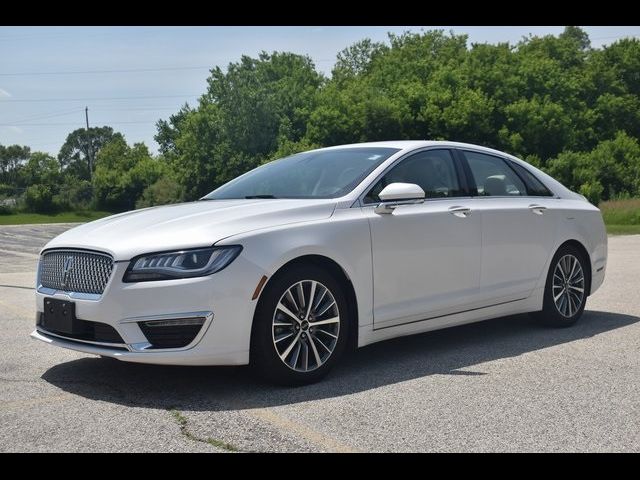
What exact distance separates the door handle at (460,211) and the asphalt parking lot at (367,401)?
1.06 m

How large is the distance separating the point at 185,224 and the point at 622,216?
25.6 m

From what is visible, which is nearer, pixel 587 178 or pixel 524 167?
pixel 524 167

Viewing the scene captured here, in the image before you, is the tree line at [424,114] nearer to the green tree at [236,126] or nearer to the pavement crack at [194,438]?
the green tree at [236,126]

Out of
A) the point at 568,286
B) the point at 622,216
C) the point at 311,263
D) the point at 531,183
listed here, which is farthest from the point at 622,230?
the point at 311,263

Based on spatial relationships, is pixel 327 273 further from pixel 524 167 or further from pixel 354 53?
pixel 354 53

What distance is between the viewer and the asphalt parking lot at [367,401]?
3.99m

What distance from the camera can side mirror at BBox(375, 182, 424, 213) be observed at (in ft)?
18.2

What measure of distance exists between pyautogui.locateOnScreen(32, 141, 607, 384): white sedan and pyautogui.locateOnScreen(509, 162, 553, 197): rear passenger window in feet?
0.14

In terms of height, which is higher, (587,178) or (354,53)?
(354,53)

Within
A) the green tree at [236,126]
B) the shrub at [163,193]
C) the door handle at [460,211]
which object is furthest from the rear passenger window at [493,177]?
the shrub at [163,193]
